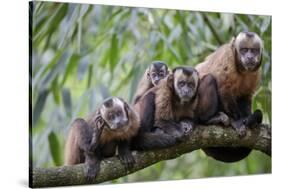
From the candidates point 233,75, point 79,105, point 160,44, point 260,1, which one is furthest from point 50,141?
point 260,1

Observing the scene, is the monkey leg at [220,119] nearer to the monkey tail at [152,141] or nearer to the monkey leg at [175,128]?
the monkey leg at [175,128]

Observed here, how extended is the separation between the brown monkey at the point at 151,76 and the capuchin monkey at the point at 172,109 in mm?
48

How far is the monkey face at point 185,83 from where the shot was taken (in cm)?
416

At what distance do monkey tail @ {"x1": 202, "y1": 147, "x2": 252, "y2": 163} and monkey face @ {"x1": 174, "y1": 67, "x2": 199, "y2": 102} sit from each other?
514mm

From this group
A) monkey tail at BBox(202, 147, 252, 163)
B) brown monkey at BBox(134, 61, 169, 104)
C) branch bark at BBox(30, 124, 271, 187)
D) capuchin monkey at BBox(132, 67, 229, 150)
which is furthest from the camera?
monkey tail at BBox(202, 147, 252, 163)

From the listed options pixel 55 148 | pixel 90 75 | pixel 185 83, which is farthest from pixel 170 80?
pixel 55 148

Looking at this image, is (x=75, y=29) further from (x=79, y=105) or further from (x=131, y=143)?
(x=131, y=143)

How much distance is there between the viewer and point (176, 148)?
4297mm

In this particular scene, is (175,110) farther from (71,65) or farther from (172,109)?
(71,65)

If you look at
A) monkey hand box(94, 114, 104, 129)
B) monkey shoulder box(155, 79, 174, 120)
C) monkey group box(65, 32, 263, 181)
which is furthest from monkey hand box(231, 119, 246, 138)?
monkey hand box(94, 114, 104, 129)

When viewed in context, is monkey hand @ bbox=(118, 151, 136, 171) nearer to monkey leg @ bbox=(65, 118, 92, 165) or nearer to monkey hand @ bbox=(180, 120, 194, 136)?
monkey leg @ bbox=(65, 118, 92, 165)

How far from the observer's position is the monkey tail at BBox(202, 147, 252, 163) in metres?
4.53

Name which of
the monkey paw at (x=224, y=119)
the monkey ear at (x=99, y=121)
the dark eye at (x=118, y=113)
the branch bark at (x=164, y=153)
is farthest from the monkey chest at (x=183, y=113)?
the monkey ear at (x=99, y=121)

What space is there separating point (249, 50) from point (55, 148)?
154 cm
